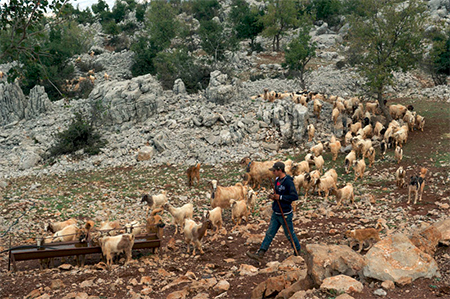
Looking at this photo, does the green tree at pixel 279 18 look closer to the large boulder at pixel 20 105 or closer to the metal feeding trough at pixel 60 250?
the large boulder at pixel 20 105

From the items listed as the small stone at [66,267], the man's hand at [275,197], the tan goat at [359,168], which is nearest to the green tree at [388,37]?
the tan goat at [359,168]

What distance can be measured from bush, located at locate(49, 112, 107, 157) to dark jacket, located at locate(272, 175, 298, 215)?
548 inches

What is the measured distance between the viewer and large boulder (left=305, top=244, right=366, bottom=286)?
5.59 m

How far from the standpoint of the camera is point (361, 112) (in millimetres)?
19906

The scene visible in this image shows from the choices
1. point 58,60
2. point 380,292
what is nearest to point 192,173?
point 380,292

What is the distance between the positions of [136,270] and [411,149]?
12.9 m

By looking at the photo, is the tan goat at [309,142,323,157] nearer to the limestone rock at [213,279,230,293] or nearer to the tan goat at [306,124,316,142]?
the tan goat at [306,124,316,142]

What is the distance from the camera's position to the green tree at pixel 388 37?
17.6 m

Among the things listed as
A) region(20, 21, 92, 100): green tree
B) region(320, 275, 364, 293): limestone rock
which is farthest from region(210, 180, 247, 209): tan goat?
region(20, 21, 92, 100): green tree

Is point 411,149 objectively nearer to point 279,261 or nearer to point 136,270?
point 279,261

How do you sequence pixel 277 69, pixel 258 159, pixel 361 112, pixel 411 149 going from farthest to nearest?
pixel 277 69
pixel 361 112
pixel 258 159
pixel 411 149

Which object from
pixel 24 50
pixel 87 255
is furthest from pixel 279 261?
pixel 24 50

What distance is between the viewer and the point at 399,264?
17.7ft

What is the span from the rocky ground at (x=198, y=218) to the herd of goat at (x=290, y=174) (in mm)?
381
